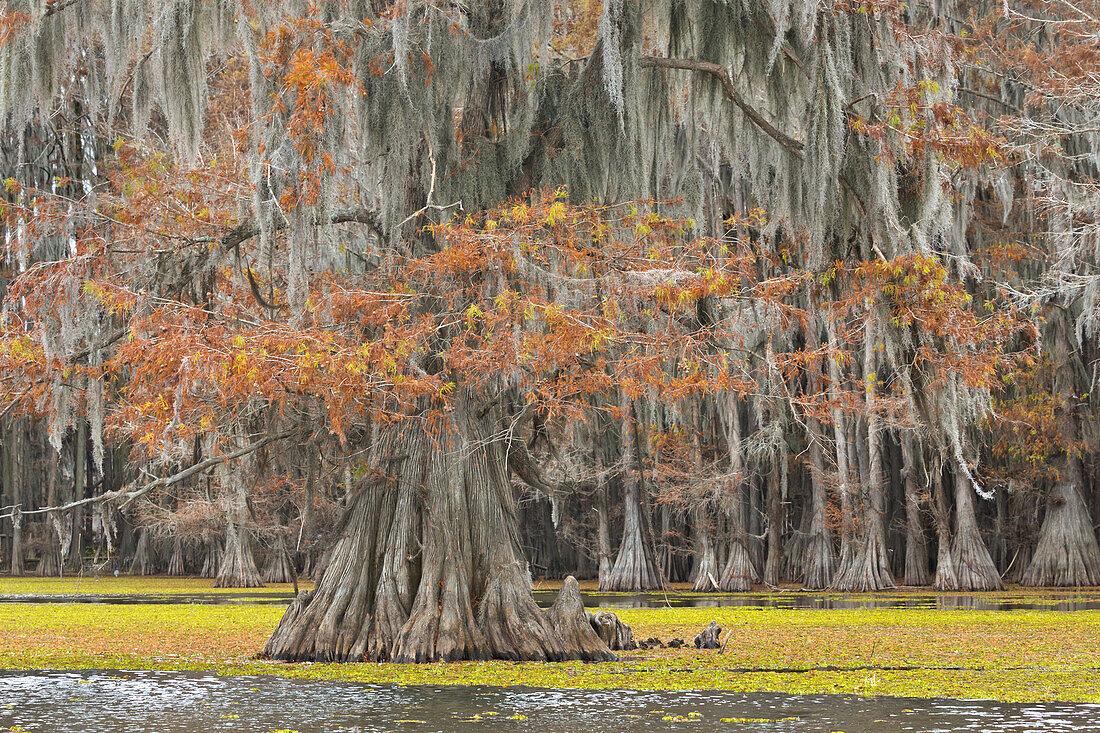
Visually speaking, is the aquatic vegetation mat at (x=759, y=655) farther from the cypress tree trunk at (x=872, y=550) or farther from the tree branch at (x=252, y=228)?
the cypress tree trunk at (x=872, y=550)

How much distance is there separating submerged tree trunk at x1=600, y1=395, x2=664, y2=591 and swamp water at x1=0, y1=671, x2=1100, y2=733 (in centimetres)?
1772

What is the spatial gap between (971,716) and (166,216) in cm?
838

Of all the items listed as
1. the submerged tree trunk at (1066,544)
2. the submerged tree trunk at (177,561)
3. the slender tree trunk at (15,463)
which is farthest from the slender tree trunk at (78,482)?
the submerged tree trunk at (1066,544)

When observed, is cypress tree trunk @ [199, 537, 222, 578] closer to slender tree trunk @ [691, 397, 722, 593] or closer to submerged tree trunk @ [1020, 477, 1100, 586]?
slender tree trunk @ [691, 397, 722, 593]

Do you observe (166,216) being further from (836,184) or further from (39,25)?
(836,184)

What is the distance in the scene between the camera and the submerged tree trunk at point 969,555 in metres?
23.8

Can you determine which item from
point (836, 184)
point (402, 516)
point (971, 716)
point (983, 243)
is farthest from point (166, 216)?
point (983, 243)

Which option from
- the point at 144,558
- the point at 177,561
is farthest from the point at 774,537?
the point at 144,558

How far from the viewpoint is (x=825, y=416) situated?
33.3 feet

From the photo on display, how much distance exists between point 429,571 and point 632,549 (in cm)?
1691

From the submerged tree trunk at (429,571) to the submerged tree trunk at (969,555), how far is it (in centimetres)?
1569

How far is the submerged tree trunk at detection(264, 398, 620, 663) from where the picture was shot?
10.2 metres

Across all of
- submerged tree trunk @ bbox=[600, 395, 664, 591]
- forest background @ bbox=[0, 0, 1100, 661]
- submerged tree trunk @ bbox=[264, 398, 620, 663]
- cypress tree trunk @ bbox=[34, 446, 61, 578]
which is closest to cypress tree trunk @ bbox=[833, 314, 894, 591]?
submerged tree trunk @ bbox=[600, 395, 664, 591]

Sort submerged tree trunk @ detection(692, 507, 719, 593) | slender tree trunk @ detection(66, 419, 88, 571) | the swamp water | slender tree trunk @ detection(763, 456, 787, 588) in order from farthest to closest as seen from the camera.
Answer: slender tree trunk @ detection(66, 419, 88, 571)
slender tree trunk @ detection(763, 456, 787, 588)
submerged tree trunk @ detection(692, 507, 719, 593)
the swamp water
